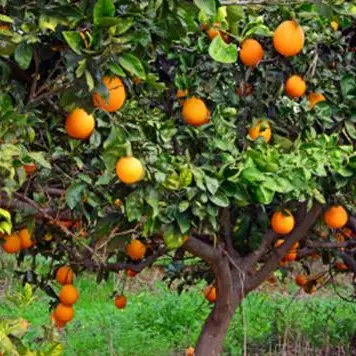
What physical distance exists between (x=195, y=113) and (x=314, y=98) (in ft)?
1.73

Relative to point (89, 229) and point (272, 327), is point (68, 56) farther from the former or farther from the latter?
point (272, 327)

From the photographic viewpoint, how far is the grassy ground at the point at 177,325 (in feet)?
18.6

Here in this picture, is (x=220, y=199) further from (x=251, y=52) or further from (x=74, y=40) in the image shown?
(x=74, y=40)

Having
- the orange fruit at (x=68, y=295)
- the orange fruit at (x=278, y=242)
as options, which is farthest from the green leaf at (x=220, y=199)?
the orange fruit at (x=68, y=295)

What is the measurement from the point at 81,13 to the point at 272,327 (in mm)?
4402

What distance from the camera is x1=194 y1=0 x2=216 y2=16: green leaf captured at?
6.06 ft

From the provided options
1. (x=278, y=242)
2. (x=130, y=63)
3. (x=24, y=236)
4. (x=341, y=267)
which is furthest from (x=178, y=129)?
(x=341, y=267)

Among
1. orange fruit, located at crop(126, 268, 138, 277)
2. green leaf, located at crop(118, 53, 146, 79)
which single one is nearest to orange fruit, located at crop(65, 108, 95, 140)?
green leaf, located at crop(118, 53, 146, 79)

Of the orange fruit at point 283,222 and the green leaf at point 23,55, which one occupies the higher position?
the green leaf at point 23,55

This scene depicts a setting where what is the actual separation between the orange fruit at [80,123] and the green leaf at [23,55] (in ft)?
0.81

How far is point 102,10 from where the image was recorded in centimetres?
182

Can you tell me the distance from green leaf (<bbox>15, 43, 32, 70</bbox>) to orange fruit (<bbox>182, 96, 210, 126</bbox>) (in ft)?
3.16

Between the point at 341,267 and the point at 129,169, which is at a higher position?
the point at 129,169

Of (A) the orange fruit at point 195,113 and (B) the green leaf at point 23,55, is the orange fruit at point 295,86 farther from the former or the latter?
(B) the green leaf at point 23,55
